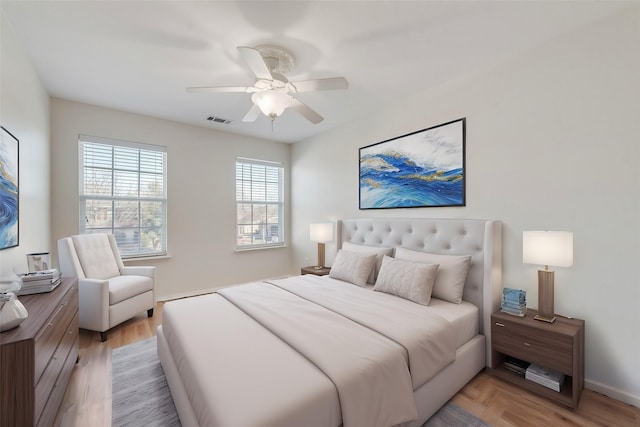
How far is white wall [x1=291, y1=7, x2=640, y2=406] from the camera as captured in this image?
181 centimetres

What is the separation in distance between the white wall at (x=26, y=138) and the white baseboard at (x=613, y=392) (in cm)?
412

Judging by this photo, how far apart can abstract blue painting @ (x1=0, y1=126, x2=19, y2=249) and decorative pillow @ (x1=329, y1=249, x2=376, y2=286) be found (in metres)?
2.69

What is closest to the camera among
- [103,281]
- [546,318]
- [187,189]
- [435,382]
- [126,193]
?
[435,382]

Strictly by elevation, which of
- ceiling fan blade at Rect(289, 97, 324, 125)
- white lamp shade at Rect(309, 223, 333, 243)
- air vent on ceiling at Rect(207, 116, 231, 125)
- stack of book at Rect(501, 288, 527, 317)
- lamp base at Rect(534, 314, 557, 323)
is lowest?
lamp base at Rect(534, 314, 557, 323)

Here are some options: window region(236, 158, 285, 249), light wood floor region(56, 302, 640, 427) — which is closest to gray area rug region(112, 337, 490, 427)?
light wood floor region(56, 302, 640, 427)

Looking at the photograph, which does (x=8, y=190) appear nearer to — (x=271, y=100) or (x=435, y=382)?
(x=271, y=100)

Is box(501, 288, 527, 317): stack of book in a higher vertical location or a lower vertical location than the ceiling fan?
lower

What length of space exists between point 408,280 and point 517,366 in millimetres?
993

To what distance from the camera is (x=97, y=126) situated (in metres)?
3.40

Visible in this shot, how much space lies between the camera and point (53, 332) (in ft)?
5.17

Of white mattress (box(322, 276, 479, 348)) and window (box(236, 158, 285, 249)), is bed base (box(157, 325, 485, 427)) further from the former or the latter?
window (box(236, 158, 285, 249))

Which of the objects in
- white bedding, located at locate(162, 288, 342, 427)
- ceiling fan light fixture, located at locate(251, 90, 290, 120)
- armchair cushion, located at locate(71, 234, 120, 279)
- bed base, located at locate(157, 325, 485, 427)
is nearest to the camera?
white bedding, located at locate(162, 288, 342, 427)

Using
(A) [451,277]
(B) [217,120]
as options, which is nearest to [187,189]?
(B) [217,120]

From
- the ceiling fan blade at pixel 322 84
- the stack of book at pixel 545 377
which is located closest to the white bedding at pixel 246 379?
the stack of book at pixel 545 377
